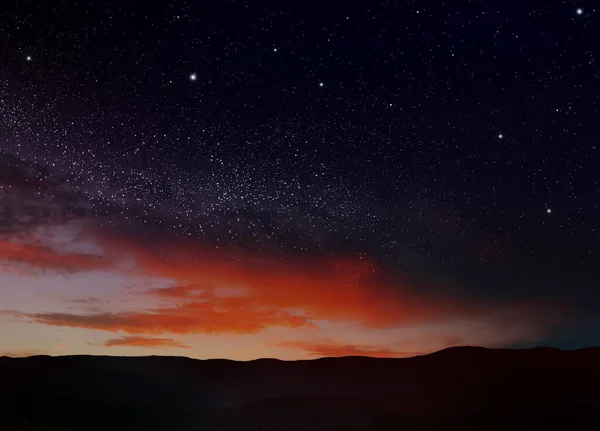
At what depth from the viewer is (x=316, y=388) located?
263 feet

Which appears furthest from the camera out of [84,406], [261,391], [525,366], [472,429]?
[261,391]

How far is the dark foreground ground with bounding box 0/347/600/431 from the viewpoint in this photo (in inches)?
2509

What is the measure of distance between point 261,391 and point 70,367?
27.7m

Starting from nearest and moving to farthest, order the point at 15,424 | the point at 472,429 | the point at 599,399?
the point at 15,424, the point at 472,429, the point at 599,399

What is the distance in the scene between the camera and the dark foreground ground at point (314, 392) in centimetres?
6372

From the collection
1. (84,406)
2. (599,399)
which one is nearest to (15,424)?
(84,406)

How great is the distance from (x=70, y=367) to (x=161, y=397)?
14.3 m

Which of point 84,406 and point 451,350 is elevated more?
point 451,350

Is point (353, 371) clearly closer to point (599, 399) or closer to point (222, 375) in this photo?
point (222, 375)

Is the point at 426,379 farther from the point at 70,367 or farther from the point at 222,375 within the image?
the point at 70,367

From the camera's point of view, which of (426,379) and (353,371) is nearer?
(426,379)

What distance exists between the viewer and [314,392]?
78.9 m

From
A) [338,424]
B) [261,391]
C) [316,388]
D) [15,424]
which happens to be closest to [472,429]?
[338,424]

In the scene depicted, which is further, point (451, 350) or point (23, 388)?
point (451, 350)
